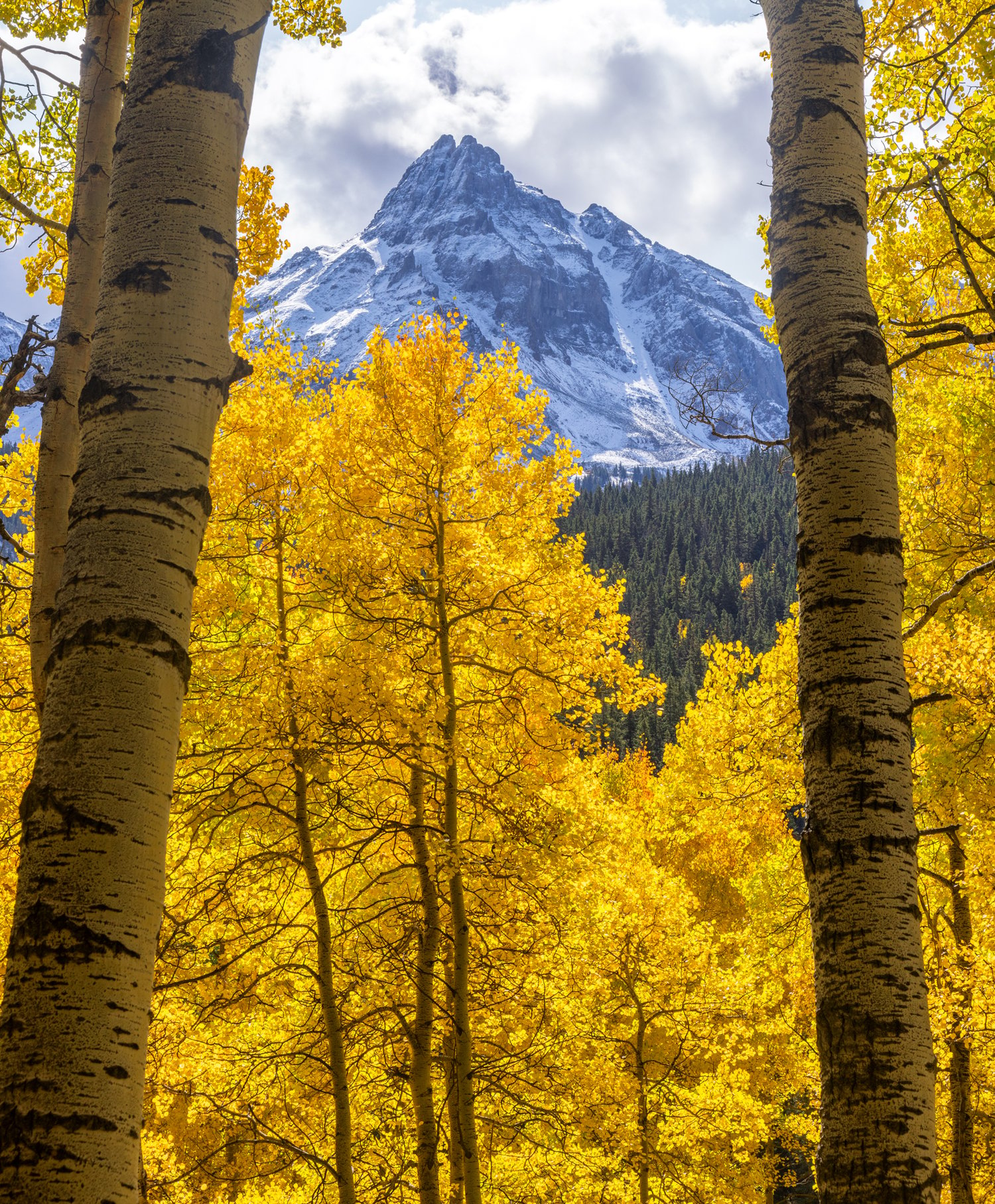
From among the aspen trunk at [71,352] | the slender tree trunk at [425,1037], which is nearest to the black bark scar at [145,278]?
the aspen trunk at [71,352]

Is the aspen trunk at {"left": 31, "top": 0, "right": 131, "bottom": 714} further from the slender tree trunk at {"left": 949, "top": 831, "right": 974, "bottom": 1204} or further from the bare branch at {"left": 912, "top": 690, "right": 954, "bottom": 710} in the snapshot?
the slender tree trunk at {"left": 949, "top": 831, "right": 974, "bottom": 1204}

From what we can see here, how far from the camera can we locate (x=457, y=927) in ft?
20.0

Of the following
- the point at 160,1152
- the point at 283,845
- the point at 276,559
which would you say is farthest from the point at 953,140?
the point at 160,1152

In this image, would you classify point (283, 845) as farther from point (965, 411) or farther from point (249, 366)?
point (965, 411)

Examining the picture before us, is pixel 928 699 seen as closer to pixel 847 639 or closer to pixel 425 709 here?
pixel 847 639

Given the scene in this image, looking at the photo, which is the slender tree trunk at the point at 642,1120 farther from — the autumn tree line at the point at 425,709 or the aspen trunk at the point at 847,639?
the aspen trunk at the point at 847,639

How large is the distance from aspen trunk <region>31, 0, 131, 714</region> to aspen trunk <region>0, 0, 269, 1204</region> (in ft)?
6.22

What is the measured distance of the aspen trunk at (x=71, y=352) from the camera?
360cm

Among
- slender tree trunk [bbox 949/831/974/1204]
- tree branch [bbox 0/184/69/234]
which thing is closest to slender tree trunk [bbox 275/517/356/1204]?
tree branch [bbox 0/184/69/234]

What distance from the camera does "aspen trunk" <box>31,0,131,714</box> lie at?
360cm

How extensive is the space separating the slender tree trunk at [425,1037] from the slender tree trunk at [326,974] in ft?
2.13

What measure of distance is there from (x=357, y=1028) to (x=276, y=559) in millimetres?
3878

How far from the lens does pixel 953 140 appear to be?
17.4 feet

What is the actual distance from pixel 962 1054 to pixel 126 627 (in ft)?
31.9
